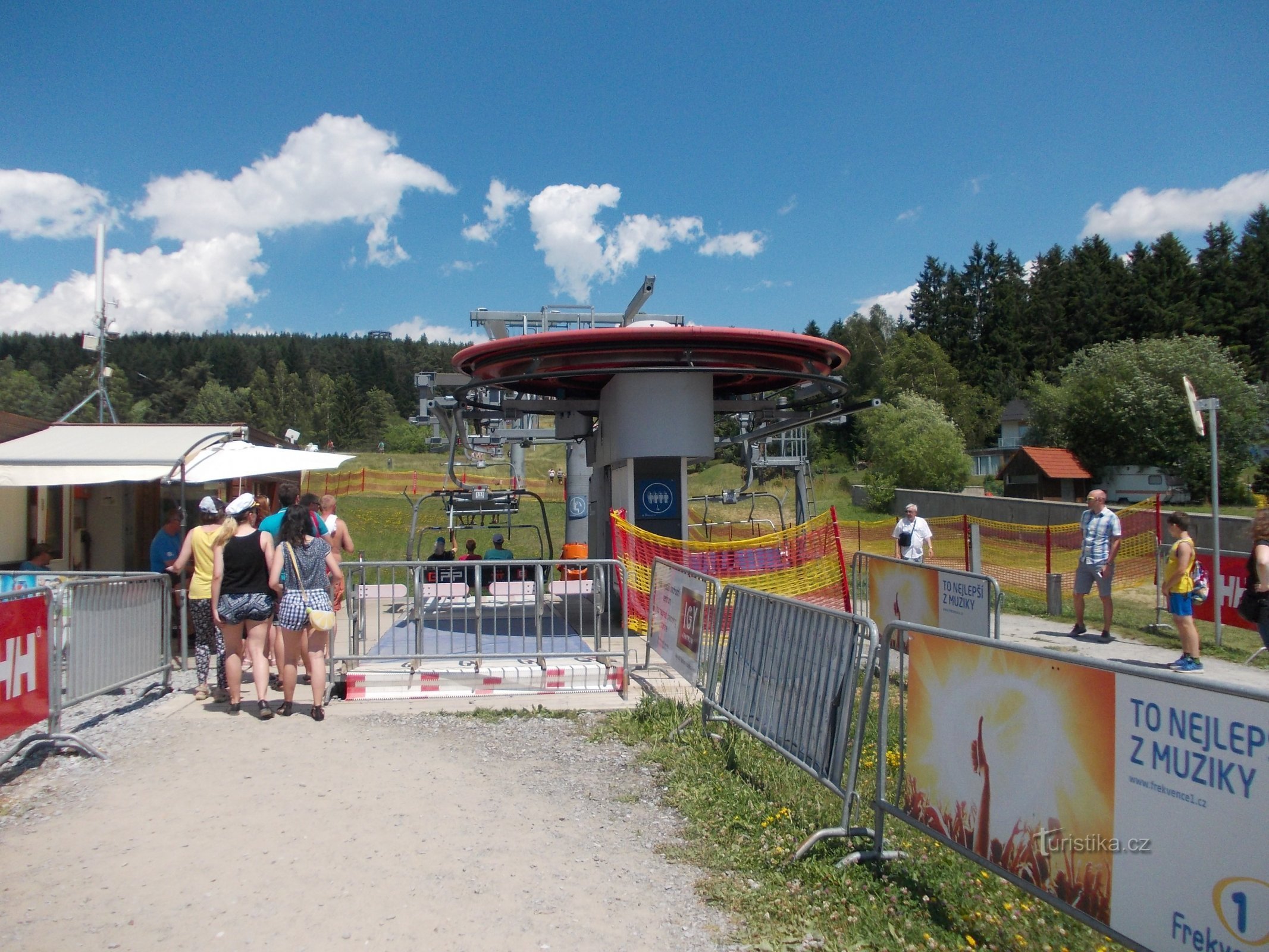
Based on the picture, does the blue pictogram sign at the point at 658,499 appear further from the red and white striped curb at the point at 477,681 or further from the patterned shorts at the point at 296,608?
the patterned shorts at the point at 296,608

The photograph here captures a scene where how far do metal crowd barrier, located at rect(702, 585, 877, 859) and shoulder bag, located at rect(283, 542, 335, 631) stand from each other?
124 inches

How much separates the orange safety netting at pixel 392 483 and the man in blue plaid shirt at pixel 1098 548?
38131 millimetres

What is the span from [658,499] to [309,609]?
5.30m

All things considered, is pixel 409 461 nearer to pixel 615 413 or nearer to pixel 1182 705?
pixel 615 413

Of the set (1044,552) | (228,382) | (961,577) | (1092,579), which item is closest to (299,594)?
(961,577)

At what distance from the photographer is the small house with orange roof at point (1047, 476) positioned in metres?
51.7

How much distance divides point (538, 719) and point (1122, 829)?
4.97 metres

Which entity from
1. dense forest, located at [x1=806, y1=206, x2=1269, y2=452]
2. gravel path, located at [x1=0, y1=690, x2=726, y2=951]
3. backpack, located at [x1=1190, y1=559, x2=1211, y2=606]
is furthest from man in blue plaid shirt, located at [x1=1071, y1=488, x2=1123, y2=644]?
dense forest, located at [x1=806, y1=206, x2=1269, y2=452]

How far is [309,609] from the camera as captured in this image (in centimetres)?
712

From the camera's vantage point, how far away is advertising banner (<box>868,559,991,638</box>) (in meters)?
7.64

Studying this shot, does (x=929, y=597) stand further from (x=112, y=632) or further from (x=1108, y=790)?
(x=112, y=632)

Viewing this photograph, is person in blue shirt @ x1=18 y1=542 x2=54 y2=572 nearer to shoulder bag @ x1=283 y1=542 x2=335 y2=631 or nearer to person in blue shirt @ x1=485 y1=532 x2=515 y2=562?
shoulder bag @ x1=283 y1=542 x2=335 y2=631

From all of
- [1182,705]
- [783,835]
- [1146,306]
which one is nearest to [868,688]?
[783,835]

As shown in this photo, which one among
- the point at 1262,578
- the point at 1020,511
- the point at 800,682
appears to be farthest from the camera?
the point at 1020,511
